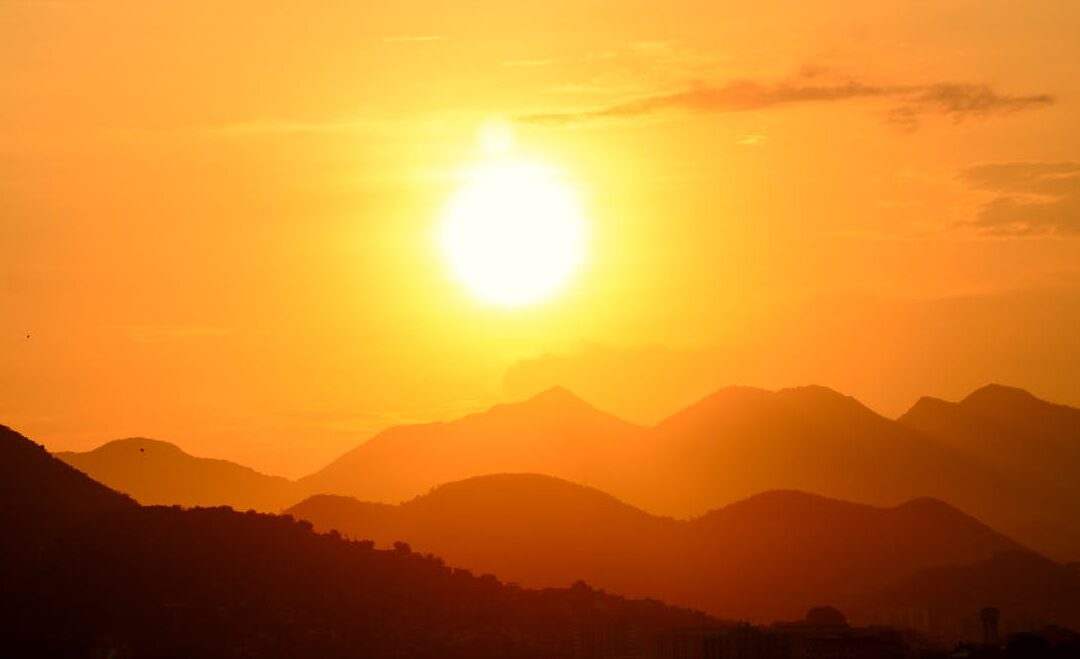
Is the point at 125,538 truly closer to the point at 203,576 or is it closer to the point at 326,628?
the point at 203,576

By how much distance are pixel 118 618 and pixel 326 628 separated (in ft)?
72.7

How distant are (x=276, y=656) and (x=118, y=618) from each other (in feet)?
48.6

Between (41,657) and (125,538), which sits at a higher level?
(125,538)

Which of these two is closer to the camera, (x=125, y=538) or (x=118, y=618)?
(x=118, y=618)

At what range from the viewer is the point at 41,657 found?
179 meters

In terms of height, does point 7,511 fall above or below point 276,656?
above

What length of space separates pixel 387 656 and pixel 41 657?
33.9 metres

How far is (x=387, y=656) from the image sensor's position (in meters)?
196

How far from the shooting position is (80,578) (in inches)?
7490

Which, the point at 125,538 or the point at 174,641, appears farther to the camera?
the point at 125,538

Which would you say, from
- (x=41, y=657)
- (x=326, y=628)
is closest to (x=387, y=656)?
(x=326, y=628)

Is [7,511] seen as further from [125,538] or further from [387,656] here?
[387,656]

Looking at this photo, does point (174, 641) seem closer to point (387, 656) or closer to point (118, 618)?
point (118, 618)

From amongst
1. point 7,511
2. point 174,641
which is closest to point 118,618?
point 174,641
